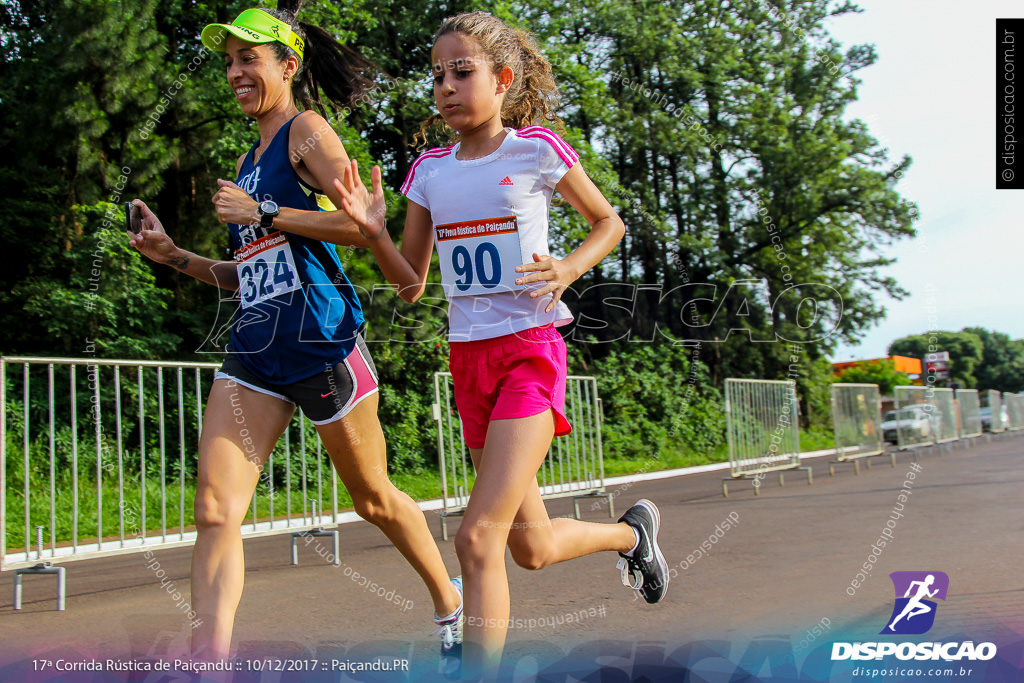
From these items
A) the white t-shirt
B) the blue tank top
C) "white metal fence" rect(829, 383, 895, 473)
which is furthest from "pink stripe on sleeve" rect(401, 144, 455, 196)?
"white metal fence" rect(829, 383, 895, 473)

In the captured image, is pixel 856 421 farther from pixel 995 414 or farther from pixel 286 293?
pixel 995 414

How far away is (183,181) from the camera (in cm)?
1490

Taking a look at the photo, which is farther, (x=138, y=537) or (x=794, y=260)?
(x=794, y=260)

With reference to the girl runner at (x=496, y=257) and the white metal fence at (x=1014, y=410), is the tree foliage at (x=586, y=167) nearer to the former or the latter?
the girl runner at (x=496, y=257)

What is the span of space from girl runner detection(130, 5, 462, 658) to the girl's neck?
423mm

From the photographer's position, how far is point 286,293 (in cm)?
312

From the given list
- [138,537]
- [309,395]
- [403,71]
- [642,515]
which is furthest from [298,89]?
[403,71]

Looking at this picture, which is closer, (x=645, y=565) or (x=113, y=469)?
(x=645, y=565)

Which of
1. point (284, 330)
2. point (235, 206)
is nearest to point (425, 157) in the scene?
point (235, 206)

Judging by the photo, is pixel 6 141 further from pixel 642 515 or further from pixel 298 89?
pixel 642 515

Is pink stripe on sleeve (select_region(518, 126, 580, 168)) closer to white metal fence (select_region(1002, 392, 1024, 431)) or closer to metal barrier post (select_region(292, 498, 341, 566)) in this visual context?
metal barrier post (select_region(292, 498, 341, 566))

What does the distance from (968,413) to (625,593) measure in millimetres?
27741

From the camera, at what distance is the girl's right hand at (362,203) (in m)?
2.80

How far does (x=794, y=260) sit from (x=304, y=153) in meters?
26.6
